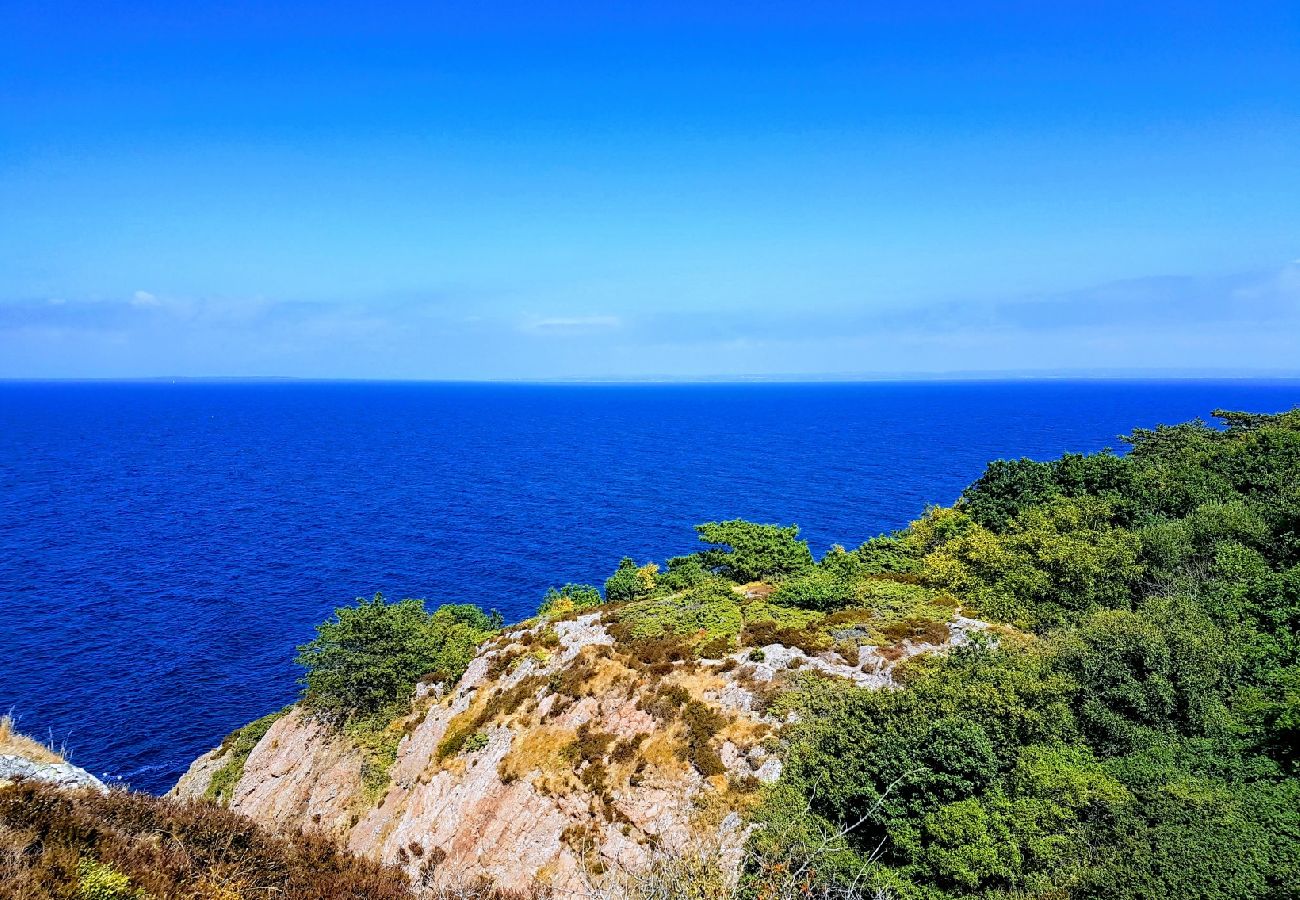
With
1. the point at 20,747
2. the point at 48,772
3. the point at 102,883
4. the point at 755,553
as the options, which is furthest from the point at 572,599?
the point at 102,883

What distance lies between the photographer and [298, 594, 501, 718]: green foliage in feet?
107

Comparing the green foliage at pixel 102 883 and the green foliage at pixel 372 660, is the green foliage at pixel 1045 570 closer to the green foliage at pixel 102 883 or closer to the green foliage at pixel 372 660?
the green foliage at pixel 372 660

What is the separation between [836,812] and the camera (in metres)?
18.5

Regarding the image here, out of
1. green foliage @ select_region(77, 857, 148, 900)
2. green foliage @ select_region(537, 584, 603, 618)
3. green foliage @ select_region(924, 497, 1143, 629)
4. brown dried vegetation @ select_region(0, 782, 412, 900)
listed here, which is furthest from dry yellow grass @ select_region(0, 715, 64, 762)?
green foliage @ select_region(924, 497, 1143, 629)

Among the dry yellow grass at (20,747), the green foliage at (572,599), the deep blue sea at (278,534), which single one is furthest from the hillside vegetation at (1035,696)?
the deep blue sea at (278,534)

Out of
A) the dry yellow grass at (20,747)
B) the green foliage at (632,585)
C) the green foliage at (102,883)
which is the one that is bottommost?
the green foliage at (632,585)

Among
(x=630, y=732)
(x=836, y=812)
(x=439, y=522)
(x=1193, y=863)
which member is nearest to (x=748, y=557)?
(x=630, y=732)

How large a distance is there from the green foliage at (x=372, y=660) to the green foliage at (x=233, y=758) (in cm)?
500

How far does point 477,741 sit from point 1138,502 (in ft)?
136

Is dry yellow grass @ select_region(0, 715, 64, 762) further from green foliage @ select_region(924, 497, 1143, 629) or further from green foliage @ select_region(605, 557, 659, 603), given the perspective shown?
green foliage @ select_region(924, 497, 1143, 629)

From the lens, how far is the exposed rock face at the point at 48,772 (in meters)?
14.1

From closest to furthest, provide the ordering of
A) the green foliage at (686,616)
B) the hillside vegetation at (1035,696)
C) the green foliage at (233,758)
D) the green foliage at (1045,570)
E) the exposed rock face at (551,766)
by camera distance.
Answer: the hillside vegetation at (1035,696) < the exposed rock face at (551,766) < the green foliage at (686,616) < the green foliage at (1045,570) < the green foliage at (233,758)

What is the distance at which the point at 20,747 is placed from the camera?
639 inches

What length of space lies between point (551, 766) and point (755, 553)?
2086 centimetres
